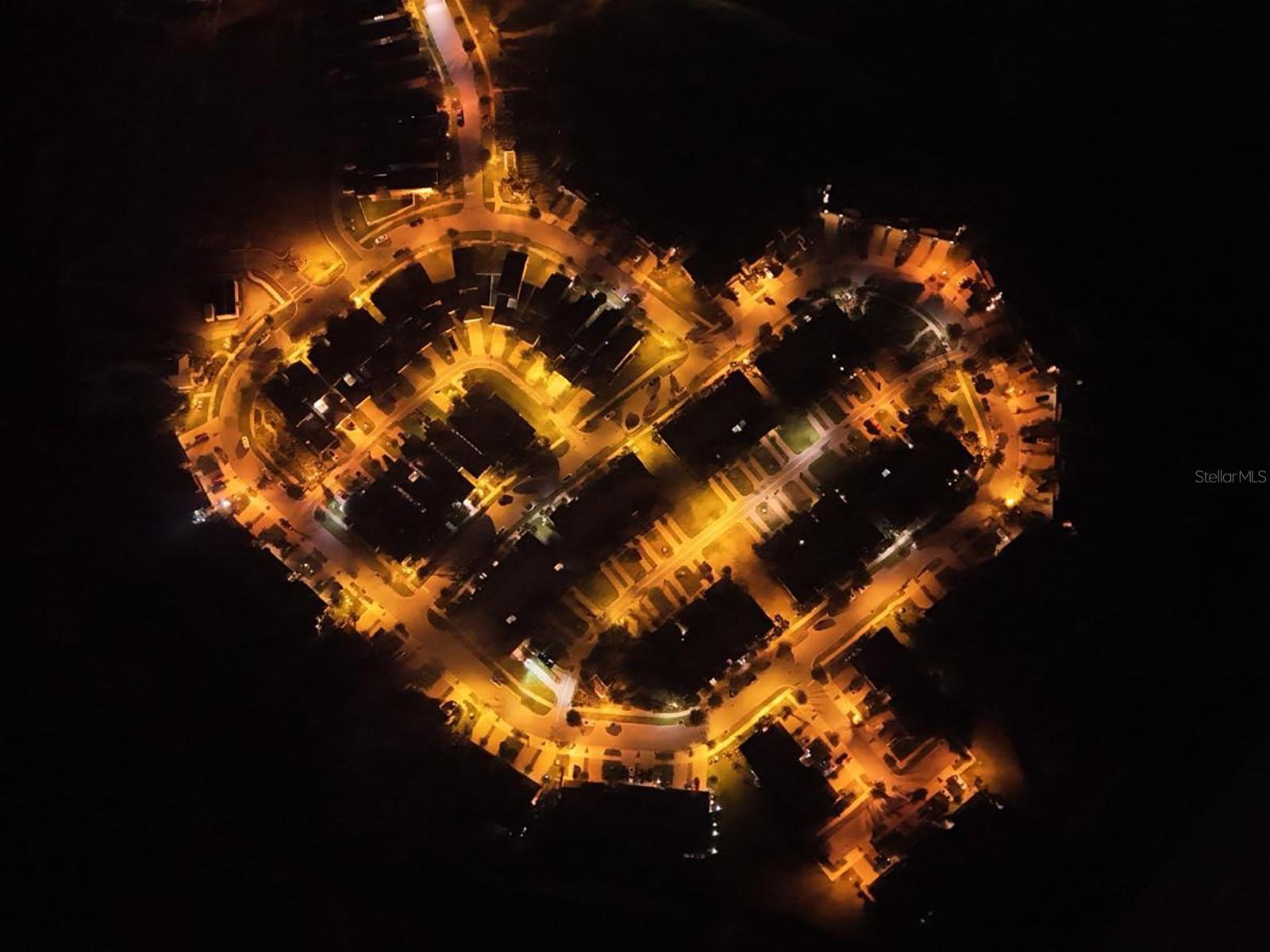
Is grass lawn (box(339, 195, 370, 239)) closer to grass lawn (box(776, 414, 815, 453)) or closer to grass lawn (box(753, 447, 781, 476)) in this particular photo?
grass lawn (box(753, 447, 781, 476))

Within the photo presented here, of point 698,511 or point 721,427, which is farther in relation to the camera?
point 698,511

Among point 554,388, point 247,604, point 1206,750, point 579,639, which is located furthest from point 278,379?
point 1206,750

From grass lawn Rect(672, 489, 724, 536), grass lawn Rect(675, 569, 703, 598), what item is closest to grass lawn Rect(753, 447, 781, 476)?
grass lawn Rect(672, 489, 724, 536)

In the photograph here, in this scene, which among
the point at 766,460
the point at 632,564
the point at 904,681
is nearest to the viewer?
the point at 904,681

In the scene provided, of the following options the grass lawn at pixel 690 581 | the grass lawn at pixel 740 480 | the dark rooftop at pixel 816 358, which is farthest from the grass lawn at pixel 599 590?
the dark rooftop at pixel 816 358

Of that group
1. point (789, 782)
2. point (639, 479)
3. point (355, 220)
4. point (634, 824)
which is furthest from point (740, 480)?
point (355, 220)

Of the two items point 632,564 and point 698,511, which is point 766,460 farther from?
point 632,564
